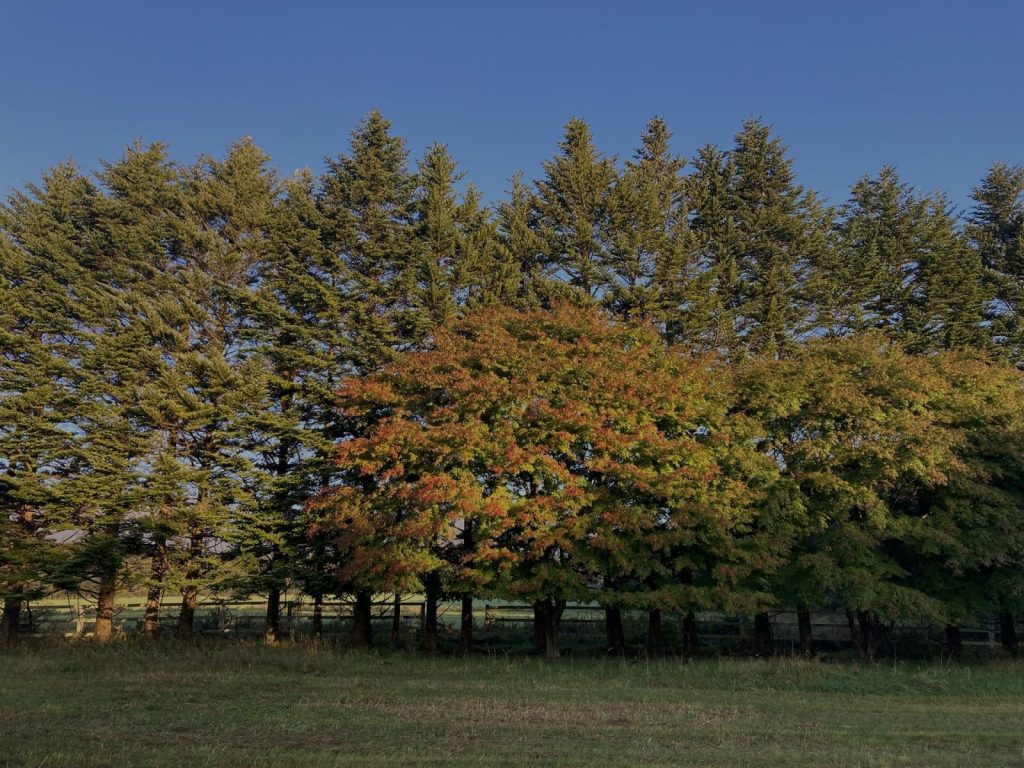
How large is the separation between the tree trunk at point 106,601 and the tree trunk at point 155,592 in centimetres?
109

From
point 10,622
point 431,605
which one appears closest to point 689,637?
point 431,605

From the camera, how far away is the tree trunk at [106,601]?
73.4 ft

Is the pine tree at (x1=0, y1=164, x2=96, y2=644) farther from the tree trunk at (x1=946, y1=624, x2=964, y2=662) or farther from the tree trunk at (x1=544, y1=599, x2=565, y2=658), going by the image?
the tree trunk at (x1=946, y1=624, x2=964, y2=662)

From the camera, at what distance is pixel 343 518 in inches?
756

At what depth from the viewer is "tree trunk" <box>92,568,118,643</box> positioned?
22.4 m

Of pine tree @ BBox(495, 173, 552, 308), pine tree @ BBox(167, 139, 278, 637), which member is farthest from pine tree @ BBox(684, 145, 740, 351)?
pine tree @ BBox(167, 139, 278, 637)

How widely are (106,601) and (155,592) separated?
1.54 m

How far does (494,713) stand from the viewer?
10164 mm

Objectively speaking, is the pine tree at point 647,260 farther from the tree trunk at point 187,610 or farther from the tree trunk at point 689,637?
the tree trunk at point 187,610

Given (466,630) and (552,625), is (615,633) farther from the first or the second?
(466,630)

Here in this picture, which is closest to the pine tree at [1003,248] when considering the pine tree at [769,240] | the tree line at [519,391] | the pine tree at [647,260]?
the tree line at [519,391]

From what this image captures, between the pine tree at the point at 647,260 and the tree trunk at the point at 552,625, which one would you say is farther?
the pine tree at the point at 647,260

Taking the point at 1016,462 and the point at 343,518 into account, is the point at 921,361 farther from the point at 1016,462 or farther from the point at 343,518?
the point at 343,518

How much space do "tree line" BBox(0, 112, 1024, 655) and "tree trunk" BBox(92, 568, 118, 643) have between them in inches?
4.1
